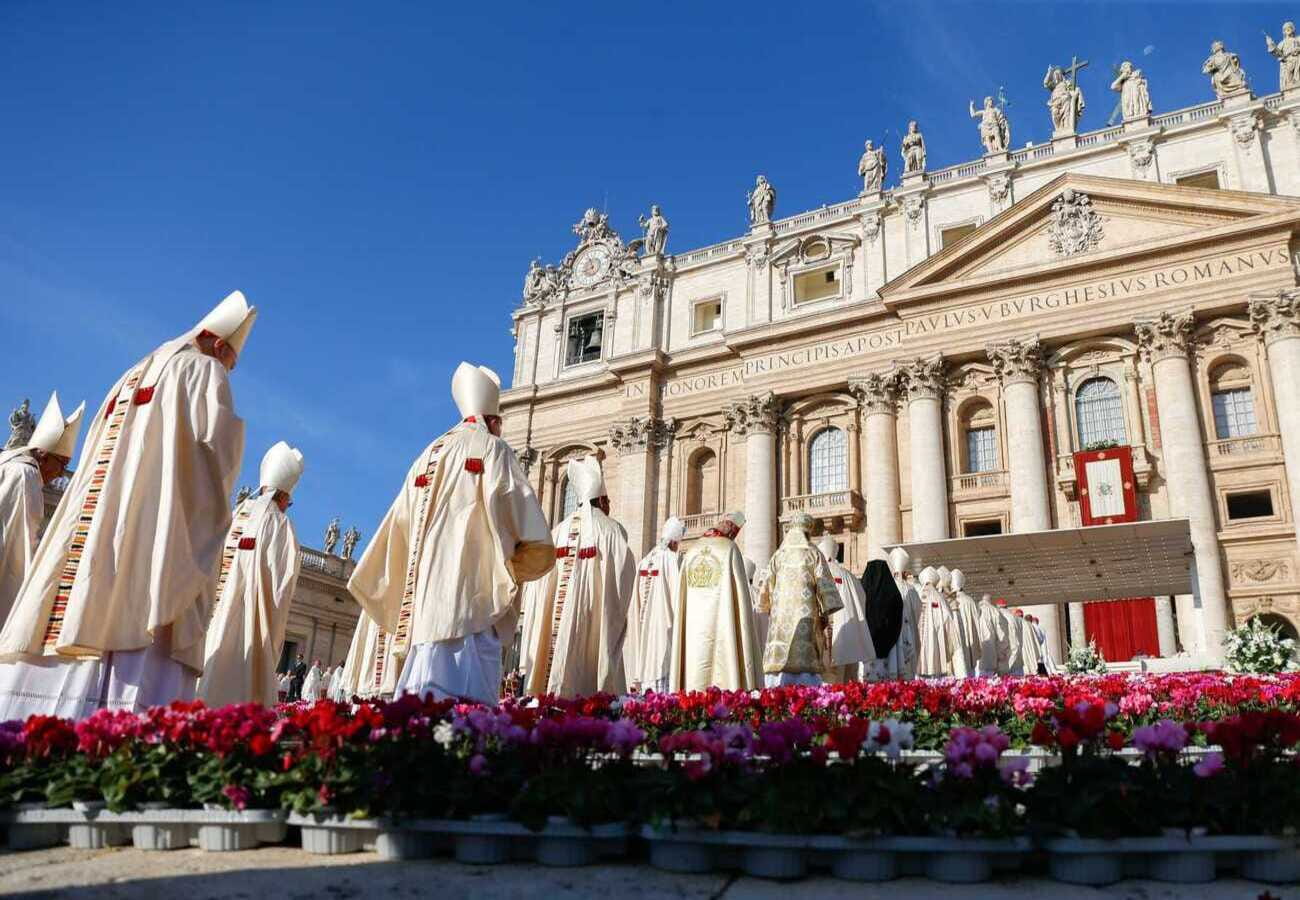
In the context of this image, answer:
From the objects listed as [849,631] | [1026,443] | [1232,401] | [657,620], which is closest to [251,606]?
[657,620]

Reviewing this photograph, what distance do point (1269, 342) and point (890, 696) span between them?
22.2 m

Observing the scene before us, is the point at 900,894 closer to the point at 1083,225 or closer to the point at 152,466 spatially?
the point at 152,466

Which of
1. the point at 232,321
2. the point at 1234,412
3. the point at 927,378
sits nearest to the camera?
the point at 232,321

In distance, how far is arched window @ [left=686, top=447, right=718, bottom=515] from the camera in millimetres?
33625

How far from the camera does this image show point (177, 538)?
212 inches

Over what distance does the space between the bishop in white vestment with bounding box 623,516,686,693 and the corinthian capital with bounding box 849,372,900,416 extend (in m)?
18.5

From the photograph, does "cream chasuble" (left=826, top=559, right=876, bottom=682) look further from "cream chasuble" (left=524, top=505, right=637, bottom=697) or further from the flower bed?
the flower bed

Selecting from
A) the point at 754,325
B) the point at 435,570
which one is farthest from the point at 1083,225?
the point at 435,570

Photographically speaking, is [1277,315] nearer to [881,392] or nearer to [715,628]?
[881,392]

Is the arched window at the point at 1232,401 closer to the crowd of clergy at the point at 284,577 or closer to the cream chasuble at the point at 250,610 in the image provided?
the crowd of clergy at the point at 284,577

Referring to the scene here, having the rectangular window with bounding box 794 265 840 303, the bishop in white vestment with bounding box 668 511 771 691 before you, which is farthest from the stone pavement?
the rectangular window with bounding box 794 265 840 303

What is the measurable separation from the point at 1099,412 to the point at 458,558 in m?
25.4

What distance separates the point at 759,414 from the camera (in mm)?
31812

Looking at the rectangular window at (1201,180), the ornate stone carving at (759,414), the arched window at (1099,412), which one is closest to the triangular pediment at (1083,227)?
the rectangular window at (1201,180)
